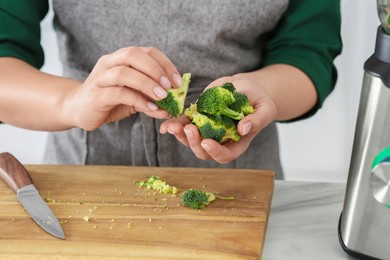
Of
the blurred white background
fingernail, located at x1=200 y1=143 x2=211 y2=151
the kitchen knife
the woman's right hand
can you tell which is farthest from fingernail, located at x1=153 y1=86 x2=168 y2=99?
the blurred white background

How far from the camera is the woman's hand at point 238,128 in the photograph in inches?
39.9

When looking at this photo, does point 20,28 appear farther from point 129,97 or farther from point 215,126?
point 215,126

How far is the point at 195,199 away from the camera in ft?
3.45

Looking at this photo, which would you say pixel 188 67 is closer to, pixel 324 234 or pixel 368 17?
pixel 324 234

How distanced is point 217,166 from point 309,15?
15.4 inches

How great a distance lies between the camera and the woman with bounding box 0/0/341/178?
4.14 ft

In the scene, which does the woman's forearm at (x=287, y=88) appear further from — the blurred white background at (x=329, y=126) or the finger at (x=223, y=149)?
the blurred white background at (x=329, y=126)

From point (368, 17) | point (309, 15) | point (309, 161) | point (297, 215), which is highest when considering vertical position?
point (309, 15)

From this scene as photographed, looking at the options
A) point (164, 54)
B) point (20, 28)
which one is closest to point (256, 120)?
point (164, 54)

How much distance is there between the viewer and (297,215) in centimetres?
109

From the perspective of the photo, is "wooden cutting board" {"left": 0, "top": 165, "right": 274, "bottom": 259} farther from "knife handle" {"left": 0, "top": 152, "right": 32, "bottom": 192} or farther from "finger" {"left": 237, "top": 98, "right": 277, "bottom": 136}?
"finger" {"left": 237, "top": 98, "right": 277, "bottom": 136}

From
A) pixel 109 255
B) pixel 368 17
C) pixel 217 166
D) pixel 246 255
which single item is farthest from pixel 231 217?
pixel 368 17

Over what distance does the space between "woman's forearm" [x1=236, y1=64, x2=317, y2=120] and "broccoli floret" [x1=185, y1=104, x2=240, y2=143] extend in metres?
0.23

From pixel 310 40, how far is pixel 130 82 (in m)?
0.54
